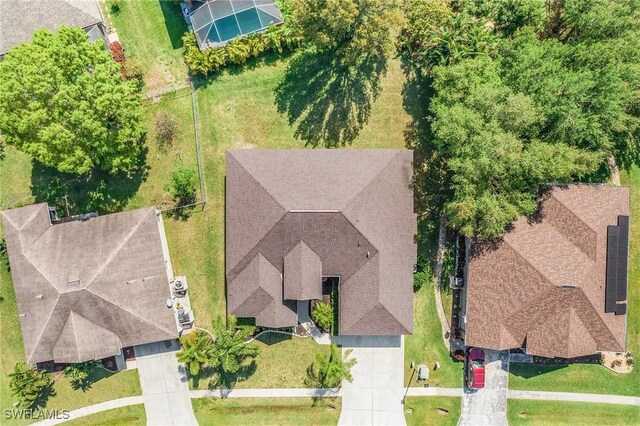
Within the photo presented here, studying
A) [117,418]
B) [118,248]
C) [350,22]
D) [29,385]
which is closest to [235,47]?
[350,22]

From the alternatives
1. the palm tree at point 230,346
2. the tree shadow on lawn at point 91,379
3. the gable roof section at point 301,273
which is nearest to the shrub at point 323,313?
the gable roof section at point 301,273

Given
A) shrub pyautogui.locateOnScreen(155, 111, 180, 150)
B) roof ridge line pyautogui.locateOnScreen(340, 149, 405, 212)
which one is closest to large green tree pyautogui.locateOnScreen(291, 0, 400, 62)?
roof ridge line pyautogui.locateOnScreen(340, 149, 405, 212)

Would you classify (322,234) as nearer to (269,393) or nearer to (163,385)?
(269,393)

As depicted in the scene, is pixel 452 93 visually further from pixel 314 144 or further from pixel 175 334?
pixel 175 334

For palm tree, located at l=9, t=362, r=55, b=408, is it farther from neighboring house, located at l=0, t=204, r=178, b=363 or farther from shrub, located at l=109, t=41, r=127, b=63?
shrub, located at l=109, t=41, r=127, b=63

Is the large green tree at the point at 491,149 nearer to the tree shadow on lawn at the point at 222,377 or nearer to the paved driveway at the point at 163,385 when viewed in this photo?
the tree shadow on lawn at the point at 222,377
